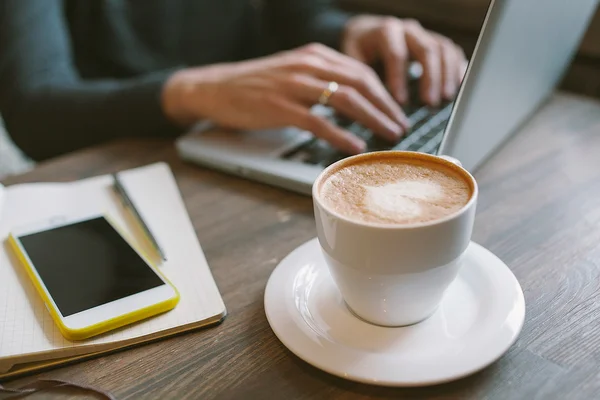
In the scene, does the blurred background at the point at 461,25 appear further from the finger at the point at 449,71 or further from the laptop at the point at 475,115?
the laptop at the point at 475,115

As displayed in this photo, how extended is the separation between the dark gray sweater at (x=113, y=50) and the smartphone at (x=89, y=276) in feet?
0.99

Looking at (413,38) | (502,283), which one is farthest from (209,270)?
(413,38)

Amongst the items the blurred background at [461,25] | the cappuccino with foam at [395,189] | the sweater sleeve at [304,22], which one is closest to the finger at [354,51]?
the sweater sleeve at [304,22]

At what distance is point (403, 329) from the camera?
45 centimetres

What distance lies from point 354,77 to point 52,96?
483mm

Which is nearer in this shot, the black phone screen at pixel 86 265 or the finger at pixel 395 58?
the black phone screen at pixel 86 265

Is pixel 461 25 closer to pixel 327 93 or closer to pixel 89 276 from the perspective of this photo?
pixel 327 93

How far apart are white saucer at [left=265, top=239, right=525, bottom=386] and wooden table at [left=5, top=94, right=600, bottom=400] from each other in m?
A: 0.02

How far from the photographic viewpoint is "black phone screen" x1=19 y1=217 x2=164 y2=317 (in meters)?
0.49

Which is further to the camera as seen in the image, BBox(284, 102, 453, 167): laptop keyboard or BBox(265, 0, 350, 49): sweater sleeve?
BBox(265, 0, 350, 49): sweater sleeve

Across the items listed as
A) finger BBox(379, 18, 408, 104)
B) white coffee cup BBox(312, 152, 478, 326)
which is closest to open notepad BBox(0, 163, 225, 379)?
white coffee cup BBox(312, 152, 478, 326)

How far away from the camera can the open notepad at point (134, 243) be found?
45 centimetres

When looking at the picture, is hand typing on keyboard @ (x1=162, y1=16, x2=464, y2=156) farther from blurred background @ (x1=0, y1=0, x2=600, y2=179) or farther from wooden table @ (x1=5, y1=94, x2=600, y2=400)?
blurred background @ (x1=0, y1=0, x2=600, y2=179)

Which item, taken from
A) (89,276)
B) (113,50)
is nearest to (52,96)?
(113,50)
